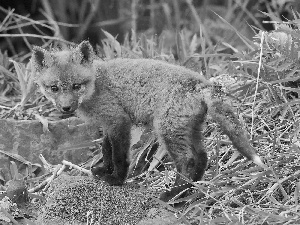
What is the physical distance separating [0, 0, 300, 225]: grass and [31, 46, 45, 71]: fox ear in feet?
3.89

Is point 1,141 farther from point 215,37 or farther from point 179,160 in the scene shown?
point 215,37

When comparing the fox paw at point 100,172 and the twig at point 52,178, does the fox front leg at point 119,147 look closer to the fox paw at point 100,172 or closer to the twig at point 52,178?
the fox paw at point 100,172

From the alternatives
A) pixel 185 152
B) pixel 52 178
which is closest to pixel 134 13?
pixel 52 178

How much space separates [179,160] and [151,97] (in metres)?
0.58

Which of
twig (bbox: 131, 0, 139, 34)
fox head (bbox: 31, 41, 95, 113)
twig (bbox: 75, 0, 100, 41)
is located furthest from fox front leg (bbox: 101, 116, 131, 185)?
twig (bbox: 75, 0, 100, 41)

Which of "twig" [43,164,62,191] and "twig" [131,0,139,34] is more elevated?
"twig" [43,164,62,191]

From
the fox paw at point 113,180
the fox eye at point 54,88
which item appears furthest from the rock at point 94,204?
the fox eye at point 54,88

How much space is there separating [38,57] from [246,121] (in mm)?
2014

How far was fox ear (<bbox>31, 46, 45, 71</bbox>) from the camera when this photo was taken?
16.3 ft

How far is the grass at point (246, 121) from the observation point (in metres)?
4.34

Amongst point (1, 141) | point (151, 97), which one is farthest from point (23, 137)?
point (151, 97)

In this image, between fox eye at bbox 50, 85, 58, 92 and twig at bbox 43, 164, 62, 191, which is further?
twig at bbox 43, 164, 62, 191

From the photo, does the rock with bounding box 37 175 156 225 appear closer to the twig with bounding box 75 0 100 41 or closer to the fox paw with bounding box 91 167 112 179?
the fox paw with bounding box 91 167 112 179

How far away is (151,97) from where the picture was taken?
4.76 m
